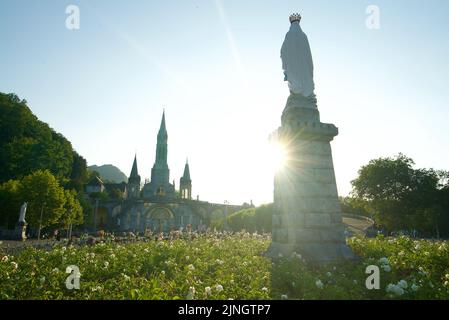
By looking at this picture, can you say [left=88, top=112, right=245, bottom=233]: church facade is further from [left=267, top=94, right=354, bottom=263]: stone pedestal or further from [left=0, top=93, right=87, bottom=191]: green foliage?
[left=267, top=94, right=354, bottom=263]: stone pedestal

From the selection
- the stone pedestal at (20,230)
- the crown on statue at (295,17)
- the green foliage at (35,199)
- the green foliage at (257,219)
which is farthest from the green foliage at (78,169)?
Result: the crown on statue at (295,17)

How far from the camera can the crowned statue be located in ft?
28.3

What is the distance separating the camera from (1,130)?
44219 millimetres

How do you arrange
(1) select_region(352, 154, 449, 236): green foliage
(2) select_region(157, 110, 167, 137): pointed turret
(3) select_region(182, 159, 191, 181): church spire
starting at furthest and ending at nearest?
(2) select_region(157, 110, 167, 137): pointed turret, (3) select_region(182, 159, 191, 181): church spire, (1) select_region(352, 154, 449, 236): green foliage

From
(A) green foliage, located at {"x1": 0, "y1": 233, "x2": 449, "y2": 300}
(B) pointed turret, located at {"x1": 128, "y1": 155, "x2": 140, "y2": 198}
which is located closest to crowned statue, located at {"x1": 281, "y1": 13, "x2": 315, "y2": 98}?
(A) green foliage, located at {"x1": 0, "y1": 233, "x2": 449, "y2": 300}

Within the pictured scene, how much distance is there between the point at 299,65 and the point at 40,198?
31.0 metres

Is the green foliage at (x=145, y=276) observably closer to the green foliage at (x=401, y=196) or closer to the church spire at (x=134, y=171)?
the green foliage at (x=401, y=196)

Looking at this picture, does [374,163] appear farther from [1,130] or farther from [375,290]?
[1,130]

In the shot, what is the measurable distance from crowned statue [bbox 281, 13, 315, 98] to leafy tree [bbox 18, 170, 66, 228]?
30411mm

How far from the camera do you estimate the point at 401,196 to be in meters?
37.2

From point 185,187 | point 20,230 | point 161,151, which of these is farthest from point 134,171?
point 20,230

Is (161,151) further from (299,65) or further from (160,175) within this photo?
(299,65)

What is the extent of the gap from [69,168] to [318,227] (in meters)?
55.5

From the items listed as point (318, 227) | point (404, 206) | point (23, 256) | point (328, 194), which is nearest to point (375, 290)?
point (318, 227)
